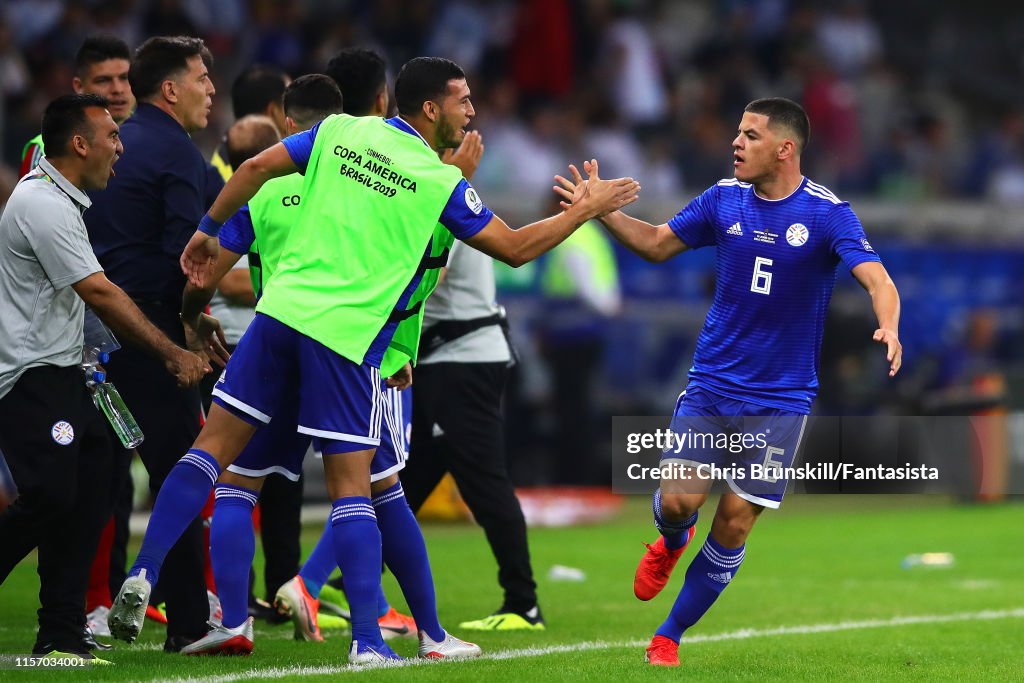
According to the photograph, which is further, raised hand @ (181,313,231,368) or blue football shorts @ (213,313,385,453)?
raised hand @ (181,313,231,368)

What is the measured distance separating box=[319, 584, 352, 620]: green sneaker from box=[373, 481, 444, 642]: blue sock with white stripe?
1.75 m

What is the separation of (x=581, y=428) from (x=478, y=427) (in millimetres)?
8039

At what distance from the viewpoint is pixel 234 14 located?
57.2 ft

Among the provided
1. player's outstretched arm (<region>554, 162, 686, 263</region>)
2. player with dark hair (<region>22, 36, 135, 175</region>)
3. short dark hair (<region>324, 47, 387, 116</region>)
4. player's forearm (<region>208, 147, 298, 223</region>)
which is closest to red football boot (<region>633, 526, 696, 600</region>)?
player's outstretched arm (<region>554, 162, 686, 263</region>)

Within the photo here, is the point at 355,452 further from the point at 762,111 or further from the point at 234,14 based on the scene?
the point at 234,14

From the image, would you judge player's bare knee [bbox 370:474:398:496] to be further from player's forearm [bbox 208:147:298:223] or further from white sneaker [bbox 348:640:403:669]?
player's forearm [bbox 208:147:298:223]

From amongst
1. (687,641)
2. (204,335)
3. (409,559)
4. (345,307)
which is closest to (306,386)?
(345,307)

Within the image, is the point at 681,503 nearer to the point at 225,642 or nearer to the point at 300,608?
the point at 300,608

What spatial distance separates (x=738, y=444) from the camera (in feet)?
21.3

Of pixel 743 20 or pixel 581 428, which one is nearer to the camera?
pixel 581 428

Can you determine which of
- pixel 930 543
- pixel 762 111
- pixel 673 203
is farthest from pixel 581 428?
pixel 762 111

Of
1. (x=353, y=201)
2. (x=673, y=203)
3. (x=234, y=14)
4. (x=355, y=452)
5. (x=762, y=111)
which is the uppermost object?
(x=234, y=14)

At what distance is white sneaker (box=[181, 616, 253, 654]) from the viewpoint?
632 cm

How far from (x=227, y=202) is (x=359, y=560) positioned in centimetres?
153
